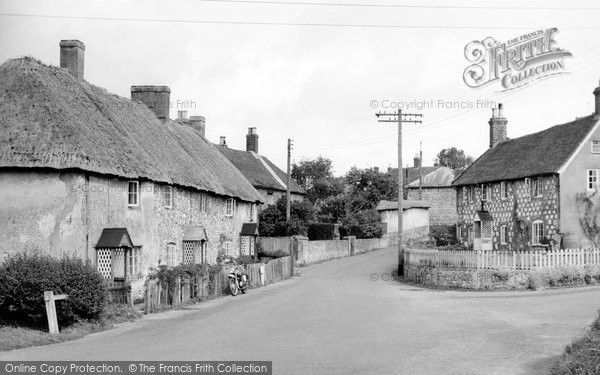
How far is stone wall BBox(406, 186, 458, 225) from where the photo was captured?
76938mm

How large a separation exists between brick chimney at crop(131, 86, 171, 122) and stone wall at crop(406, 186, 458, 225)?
148 ft

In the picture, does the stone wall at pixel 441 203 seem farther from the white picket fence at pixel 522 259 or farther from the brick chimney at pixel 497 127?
the white picket fence at pixel 522 259

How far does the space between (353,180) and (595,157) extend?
40194mm

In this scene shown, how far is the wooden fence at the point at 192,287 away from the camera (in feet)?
73.6

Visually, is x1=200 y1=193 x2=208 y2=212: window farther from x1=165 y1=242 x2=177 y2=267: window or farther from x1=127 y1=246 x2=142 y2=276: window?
x1=127 y1=246 x2=142 y2=276: window

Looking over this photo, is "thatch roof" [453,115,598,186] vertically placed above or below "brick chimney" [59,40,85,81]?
below

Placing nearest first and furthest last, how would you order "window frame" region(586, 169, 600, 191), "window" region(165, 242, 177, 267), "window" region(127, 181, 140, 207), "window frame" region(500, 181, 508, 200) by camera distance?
"window" region(127, 181, 140, 207), "window" region(165, 242, 177, 267), "window frame" region(586, 169, 600, 191), "window frame" region(500, 181, 508, 200)

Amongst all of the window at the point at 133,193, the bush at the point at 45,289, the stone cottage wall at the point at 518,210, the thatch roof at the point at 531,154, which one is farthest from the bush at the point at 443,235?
the bush at the point at 45,289

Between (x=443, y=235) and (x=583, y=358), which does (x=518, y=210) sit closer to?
(x=443, y=235)

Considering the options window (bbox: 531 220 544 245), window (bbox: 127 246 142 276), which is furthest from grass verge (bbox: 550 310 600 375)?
window (bbox: 531 220 544 245)

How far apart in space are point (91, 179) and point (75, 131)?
1.85 m

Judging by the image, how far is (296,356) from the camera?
13.1 metres

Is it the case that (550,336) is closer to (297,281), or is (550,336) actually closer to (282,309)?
(282,309)

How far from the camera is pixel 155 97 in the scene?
3831cm
